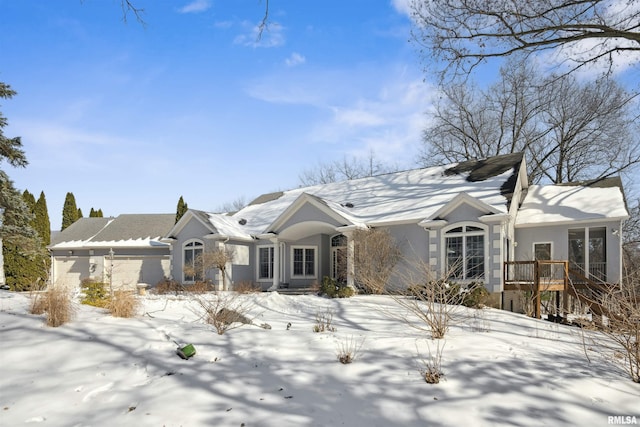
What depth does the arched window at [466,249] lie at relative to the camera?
563 inches

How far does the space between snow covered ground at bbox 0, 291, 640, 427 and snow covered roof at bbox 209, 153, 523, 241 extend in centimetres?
869

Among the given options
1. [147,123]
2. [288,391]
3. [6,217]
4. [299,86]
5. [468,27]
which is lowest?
[288,391]

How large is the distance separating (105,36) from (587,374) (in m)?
9.00

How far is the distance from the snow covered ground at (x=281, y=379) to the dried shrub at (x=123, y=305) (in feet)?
0.97

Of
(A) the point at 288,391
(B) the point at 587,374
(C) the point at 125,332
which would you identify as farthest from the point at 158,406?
(B) the point at 587,374

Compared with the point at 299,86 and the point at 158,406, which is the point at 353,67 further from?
the point at 158,406

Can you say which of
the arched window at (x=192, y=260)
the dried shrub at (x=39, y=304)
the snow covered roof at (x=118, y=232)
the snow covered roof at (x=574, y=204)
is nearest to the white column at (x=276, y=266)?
the arched window at (x=192, y=260)

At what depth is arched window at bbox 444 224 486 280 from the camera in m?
14.3

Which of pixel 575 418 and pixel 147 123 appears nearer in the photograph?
pixel 575 418

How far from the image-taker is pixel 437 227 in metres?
15.0

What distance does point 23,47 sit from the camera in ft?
25.2

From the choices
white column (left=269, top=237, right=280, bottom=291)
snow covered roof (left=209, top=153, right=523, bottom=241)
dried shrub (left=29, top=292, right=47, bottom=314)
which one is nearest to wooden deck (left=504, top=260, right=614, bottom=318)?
snow covered roof (left=209, top=153, right=523, bottom=241)

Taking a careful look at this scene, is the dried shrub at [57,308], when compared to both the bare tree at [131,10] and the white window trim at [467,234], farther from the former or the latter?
the white window trim at [467,234]

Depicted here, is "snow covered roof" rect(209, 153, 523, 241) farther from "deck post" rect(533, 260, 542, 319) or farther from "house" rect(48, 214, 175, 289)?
"house" rect(48, 214, 175, 289)
